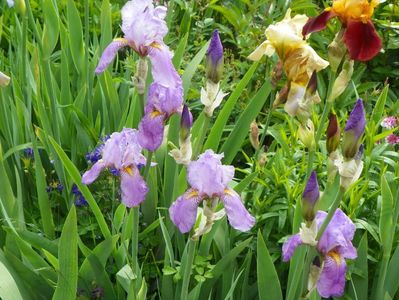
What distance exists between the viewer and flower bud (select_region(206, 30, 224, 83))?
120 cm

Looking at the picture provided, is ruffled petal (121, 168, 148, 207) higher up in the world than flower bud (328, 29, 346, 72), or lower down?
lower down

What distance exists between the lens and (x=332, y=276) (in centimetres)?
120

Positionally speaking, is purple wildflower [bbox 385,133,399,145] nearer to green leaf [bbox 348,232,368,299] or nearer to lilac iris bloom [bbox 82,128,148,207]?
green leaf [bbox 348,232,368,299]

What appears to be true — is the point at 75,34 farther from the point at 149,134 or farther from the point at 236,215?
the point at 236,215

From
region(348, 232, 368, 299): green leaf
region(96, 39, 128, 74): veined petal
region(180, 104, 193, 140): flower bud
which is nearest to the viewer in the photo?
region(180, 104, 193, 140): flower bud

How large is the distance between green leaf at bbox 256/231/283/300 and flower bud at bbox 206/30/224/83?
1.66 feet

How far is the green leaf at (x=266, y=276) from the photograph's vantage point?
5.06 ft

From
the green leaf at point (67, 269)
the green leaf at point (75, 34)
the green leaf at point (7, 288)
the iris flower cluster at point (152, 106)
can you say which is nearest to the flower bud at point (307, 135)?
the iris flower cluster at point (152, 106)

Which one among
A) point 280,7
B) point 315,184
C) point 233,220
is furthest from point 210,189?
point 280,7

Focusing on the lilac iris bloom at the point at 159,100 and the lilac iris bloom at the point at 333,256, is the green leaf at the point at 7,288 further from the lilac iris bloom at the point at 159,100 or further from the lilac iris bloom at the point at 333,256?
the lilac iris bloom at the point at 333,256

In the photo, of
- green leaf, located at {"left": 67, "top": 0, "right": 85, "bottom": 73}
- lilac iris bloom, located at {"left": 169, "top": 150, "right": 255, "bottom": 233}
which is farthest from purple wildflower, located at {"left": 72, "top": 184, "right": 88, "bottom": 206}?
lilac iris bloom, located at {"left": 169, "top": 150, "right": 255, "bottom": 233}

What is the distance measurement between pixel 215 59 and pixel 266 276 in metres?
0.66

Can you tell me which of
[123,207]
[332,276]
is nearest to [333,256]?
[332,276]

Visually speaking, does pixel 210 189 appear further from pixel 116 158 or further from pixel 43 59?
pixel 43 59
